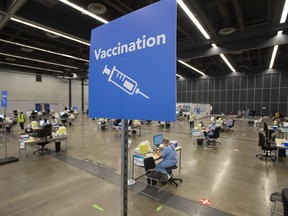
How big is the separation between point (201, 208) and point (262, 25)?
29.2 feet

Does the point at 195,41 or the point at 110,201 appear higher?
the point at 195,41

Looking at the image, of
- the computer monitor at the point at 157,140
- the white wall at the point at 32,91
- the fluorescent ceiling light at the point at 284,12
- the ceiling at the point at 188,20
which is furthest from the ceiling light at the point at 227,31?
the white wall at the point at 32,91

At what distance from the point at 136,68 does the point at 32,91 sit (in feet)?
90.5

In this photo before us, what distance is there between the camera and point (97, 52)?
1.24 m

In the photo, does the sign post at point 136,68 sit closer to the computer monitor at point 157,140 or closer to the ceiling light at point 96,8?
the computer monitor at point 157,140

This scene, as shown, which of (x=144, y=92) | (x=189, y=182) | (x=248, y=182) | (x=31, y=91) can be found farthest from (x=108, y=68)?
(x=31, y=91)

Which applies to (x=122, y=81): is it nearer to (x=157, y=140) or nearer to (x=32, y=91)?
(x=157, y=140)

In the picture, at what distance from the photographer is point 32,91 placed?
23.8 m

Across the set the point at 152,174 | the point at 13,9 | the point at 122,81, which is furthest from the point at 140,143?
the point at 13,9

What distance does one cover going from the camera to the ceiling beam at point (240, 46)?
9430 mm

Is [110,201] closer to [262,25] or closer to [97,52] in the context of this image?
[97,52]

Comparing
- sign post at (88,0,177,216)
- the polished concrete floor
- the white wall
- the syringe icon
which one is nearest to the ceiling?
the polished concrete floor

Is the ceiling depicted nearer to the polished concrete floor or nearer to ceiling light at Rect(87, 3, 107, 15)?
ceiling light at Rect(87, 3, 107, 15)

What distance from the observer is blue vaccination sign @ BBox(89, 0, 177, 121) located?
91 cm
